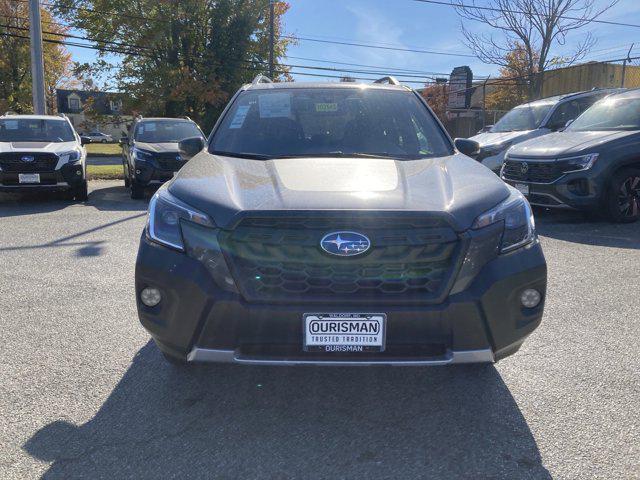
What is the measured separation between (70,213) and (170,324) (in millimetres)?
7504

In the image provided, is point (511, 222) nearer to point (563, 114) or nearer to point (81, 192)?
point (563, 114)

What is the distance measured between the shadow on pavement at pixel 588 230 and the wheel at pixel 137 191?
7.39m

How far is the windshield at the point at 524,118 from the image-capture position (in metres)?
11.0

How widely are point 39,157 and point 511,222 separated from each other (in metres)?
9.06

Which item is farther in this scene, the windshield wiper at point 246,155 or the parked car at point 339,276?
the windshield wiper at point 246,155

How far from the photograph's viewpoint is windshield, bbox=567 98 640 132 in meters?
8.20

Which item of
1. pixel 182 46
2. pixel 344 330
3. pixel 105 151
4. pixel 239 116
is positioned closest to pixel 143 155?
pixel 239 116

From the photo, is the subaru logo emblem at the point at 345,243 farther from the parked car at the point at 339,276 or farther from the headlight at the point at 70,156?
the headlight at the point at 70,156

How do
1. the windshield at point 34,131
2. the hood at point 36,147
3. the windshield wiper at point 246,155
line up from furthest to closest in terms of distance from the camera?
the windshield at point 34,131 → the hood at point 36,147 → the windshield wiper at point 246,155

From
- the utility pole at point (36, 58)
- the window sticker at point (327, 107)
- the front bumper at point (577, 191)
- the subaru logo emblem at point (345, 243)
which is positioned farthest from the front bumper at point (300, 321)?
the utility pole at point (36, 58)

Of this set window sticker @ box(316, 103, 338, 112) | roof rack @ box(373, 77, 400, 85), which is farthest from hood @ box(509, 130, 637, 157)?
window sticker @ box(316, 103, 338, 112)

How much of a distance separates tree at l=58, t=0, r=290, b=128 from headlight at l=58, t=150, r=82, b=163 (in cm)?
2156

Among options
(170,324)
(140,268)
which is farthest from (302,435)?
(140,268)

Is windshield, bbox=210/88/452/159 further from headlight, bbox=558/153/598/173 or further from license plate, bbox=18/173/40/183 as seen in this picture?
license plate, bbox=18/173/40/183
